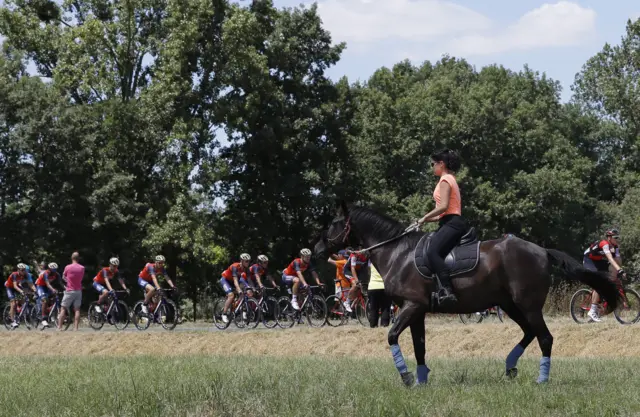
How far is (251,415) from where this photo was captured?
29.3 feet

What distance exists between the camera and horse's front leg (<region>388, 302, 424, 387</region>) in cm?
1130

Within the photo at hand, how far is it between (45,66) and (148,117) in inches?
297

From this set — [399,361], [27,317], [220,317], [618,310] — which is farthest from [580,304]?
[27,317]

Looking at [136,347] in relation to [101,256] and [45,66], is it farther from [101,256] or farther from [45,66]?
[45,66]

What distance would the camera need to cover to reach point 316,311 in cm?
2781

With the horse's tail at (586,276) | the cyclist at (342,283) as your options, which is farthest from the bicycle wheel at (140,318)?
the horse's tail at (586,276)

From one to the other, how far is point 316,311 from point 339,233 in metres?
14.9

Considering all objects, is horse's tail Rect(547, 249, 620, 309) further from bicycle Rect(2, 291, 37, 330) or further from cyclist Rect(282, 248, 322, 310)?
bicycle Rect(2, 291, 37, 330)

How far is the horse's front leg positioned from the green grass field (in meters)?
0.20

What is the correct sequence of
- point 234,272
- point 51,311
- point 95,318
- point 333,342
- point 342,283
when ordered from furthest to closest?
point 51,311
point 95,318
point 234,272
point 342,283
point 333,342

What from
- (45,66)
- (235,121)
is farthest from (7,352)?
(45,66)

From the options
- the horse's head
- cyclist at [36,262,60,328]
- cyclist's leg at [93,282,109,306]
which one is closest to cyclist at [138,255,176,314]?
cyclist's leg at [93,282,109,306]

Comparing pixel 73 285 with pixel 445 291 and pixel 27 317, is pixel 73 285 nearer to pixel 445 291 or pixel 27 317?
pixel 27 317

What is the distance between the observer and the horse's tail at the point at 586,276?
11906mm
